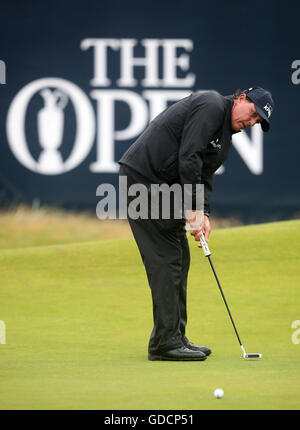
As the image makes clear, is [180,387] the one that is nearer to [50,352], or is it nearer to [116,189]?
Result: [50,352]

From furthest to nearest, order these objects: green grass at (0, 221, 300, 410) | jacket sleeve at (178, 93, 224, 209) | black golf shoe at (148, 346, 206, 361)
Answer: black golf shoe at (148, 346, 206, 361)
jacket sleeve at (178, 93, 224, 209)
green grass at (0, 221, 300, 410)

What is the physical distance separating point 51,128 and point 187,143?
407cm

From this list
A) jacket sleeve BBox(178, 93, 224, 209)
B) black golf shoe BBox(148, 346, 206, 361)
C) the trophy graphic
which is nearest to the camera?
jacket sleeve BBox(178, 93, 224, 209)

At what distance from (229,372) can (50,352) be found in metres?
1.08

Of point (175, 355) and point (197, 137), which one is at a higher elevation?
point (197, 137)

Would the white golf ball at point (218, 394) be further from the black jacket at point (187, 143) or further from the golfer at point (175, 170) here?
the black jacket at point (187, 143)

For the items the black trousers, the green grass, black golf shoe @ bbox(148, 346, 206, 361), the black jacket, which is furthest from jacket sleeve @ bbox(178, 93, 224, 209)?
the green grass

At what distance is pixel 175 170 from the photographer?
13.3 ft

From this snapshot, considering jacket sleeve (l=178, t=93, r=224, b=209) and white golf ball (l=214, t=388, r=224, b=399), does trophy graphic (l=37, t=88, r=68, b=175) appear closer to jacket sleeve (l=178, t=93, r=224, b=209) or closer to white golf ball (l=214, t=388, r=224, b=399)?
jacket sleeve (l=178, t=93, r=224, b=209)

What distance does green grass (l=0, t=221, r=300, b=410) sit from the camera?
117 inches

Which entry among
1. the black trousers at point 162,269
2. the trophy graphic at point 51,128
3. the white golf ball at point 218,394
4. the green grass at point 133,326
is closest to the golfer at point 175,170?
the black trousers at point 162,269

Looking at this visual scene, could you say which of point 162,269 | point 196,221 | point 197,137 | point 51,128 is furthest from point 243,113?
point 51,128

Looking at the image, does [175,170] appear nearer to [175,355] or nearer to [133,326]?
[175,355]

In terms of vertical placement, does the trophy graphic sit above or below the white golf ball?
above
